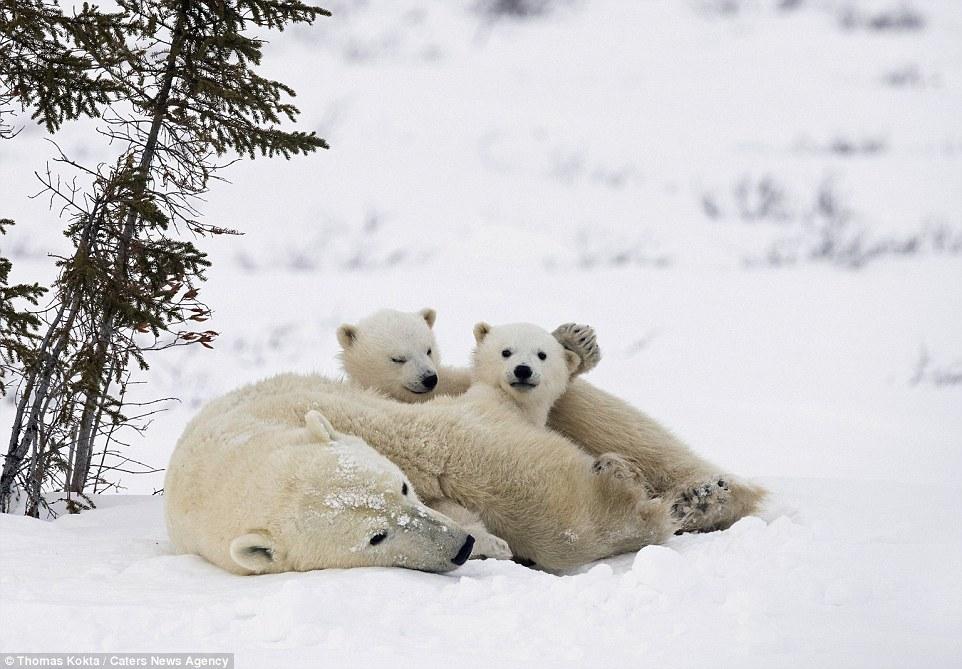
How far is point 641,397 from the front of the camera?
9.55 meters

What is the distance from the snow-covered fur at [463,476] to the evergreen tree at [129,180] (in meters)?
1.10

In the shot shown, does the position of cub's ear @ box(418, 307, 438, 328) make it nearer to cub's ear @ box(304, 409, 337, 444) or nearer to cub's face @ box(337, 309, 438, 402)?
cub's face @ box(337, 309, 438, 402)

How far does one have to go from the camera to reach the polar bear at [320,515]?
3150 mm

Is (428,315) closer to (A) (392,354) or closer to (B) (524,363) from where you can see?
(A) (392,354)

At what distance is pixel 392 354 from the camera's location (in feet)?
17.1

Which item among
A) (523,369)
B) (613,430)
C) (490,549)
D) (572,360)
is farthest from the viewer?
(572,360)

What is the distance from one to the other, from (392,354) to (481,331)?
47cm

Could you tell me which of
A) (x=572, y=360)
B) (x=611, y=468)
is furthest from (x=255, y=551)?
(x=572, y=360)

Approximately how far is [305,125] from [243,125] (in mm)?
8678

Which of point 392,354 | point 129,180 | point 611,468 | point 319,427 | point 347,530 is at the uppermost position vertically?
point 129,180

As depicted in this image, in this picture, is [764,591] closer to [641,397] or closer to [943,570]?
[943,570]

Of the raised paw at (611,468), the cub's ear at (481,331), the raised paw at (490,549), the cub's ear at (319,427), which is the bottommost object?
the raised paw at (490,549)

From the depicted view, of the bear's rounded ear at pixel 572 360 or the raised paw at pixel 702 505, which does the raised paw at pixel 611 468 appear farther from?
the bear's rounded ear at pixel 572 360

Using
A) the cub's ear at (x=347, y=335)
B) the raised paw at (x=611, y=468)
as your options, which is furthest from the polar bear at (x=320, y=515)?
the cub's ear at (x=347, y=335)
